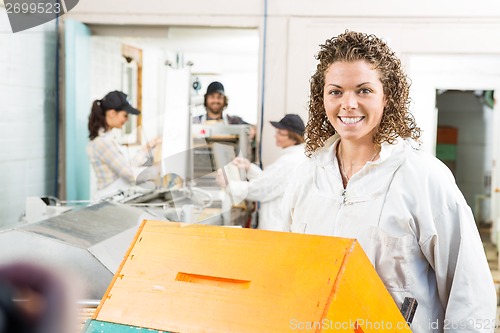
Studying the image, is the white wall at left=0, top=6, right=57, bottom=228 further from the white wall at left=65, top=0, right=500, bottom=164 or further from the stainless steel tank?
the stainless steel tank

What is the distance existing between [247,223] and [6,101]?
1.65 metres

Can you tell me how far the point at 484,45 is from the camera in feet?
12.2

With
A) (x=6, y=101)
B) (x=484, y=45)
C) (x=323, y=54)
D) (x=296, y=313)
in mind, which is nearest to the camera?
(x=296, y=313)

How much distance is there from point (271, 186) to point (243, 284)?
2521mm

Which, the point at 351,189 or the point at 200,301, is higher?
the point at 351,189

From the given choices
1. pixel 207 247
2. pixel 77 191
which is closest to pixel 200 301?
pixel 207 247

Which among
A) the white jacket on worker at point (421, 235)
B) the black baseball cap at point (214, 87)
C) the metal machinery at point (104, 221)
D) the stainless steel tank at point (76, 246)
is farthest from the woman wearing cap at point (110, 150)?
the white jacket on worker at point (421, 235)

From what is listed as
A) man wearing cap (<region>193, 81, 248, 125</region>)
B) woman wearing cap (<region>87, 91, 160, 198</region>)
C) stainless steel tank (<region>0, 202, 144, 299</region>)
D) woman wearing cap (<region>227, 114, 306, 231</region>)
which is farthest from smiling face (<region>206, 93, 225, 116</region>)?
stainless steel tank (<region>0, 202, 144, 299</region>)

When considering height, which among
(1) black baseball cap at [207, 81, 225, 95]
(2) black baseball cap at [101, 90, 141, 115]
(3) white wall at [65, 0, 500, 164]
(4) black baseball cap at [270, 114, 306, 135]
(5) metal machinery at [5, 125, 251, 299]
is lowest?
(5) metal machinery at [5, 125, 251, 299]

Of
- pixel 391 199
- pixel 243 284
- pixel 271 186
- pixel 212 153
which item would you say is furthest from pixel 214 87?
pixel 243 284

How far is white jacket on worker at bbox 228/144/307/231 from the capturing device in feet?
11.2

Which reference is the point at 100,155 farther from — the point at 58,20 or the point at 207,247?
the point at 207,247

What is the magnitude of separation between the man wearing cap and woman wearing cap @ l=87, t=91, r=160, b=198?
0.51 metres

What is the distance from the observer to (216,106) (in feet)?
13.3
